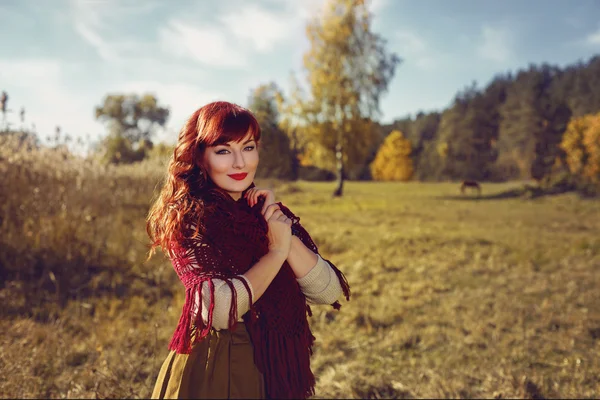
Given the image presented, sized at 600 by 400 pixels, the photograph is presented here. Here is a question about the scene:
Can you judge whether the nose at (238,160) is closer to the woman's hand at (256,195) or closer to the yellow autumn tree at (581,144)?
the woman's hand at (256,195)

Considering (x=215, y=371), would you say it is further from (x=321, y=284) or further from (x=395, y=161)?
(x=395, y=161)

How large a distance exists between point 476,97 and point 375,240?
44.5 m

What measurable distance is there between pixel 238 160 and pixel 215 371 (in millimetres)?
610

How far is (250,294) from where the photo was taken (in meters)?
1.21

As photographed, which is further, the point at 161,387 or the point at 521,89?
the point at 521,89

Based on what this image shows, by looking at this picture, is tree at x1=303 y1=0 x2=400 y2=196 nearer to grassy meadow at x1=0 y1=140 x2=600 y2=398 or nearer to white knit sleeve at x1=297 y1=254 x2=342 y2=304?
grassy meadow at x1=0 y1=140 x2=600 y2=398

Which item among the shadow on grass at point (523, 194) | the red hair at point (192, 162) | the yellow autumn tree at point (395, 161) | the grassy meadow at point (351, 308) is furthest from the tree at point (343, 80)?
the yellow autumn tree at point (395, 161)

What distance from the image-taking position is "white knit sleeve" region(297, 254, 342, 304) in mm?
1419

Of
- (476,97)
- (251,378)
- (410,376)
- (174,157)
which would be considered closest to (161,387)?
(251,378)

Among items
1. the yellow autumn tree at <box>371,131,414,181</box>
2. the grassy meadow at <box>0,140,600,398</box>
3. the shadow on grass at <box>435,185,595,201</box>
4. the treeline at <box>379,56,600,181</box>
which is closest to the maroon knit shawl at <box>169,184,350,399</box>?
the grassy meadow at <box>0,140,600,398</box>

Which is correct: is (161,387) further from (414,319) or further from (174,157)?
(414,319)

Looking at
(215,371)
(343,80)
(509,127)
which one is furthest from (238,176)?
(509,127)

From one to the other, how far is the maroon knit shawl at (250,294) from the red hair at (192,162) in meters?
0.04

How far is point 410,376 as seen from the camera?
3.43 metres
